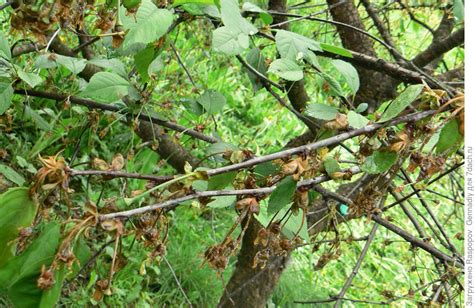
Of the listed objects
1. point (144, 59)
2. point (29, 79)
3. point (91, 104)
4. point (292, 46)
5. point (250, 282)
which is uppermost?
point (292, 46)

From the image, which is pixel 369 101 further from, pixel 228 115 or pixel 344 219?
pixel 228 115

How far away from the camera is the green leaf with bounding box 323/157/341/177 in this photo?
61cm

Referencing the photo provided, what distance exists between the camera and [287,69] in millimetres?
761

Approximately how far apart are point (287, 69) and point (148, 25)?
7.7 inches

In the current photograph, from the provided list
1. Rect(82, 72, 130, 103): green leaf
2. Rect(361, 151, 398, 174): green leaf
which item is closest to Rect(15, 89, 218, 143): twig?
Rect(82, 72, 130, 103): green leaf

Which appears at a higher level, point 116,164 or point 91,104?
point 116,164

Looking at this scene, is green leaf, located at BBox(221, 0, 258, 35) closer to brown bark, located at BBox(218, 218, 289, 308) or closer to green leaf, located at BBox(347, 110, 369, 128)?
green leaf, located at BBox(347, 110, 369, 128)

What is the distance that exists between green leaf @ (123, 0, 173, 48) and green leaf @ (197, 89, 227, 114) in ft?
1.50

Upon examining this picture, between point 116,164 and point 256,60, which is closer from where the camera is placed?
point 116,164

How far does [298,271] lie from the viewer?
9.23 ft

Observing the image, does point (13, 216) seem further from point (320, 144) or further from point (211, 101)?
point (211, 101)

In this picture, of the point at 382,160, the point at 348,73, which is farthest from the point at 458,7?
the point at 382,160

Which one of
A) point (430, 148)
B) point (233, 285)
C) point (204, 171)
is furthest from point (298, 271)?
point (204, 171)

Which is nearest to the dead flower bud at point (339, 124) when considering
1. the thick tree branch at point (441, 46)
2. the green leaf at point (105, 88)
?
the green leaf at point (105, 88)
